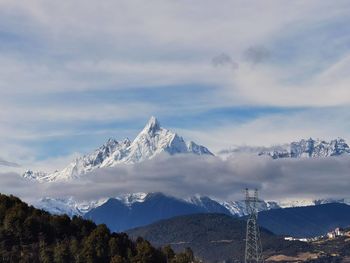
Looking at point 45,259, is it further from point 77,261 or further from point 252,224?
point 252,224

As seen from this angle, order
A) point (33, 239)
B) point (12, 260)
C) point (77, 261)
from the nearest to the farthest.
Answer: point (12, 260)
point (77, 261)
point (33, 239)

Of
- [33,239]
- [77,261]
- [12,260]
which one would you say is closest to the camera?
[12,260]

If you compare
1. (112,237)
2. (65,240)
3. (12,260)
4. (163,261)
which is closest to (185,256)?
(163,261)

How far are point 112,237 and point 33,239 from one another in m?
21.1

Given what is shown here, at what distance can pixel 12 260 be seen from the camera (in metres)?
170

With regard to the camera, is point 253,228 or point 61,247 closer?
point 253,228

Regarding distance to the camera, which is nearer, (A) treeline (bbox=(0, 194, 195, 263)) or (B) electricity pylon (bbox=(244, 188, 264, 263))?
(B) electricity pylon (bbox=(244, 188, 264, 263))

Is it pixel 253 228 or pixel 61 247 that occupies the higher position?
pixel 253 228

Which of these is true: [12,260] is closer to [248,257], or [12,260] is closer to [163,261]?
[163,261]

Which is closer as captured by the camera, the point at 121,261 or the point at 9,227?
the point at 121,261

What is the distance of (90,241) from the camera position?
189250 mm

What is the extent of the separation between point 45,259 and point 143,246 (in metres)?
27.2

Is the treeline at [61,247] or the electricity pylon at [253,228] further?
the treeline at [61,247]

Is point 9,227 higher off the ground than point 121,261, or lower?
higher
